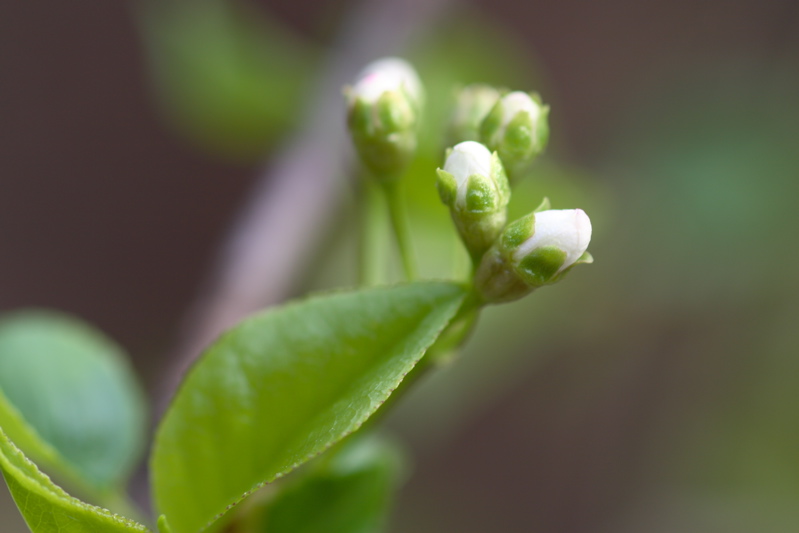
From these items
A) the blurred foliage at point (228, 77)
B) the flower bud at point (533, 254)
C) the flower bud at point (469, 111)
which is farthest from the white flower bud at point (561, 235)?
the blurred foliage at point (228, 77)

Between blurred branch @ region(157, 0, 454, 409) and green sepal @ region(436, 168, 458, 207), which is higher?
blurred branch @ region(157, 0, 454, 409)

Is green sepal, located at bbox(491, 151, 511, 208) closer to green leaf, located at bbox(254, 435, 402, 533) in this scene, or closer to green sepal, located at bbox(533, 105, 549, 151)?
green sepal, located at bbox(533, 105, 549, 151)

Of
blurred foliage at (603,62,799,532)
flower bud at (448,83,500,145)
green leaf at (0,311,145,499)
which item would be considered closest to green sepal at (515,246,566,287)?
flower bud at (448,83,500,145)

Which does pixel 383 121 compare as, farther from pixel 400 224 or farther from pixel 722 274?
pixel 722 274

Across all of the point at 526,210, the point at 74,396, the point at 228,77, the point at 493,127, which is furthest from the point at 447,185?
the point at 228,77

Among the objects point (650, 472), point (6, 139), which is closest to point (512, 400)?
point (650, 472)

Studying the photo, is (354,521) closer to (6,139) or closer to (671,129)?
(671,129)

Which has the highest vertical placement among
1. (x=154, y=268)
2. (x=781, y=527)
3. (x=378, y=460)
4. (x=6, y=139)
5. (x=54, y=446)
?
(x=6, y=139)
